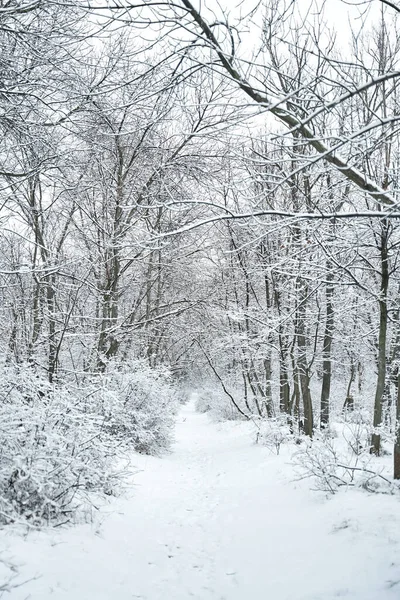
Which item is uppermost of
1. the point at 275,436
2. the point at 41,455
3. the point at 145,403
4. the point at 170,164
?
the point at 170,164

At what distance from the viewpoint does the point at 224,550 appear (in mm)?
4363

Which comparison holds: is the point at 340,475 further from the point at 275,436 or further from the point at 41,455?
the point at 41,455

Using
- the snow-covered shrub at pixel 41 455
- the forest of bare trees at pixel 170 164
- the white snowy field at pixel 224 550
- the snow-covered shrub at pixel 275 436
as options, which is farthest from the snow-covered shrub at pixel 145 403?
the snow-covered shrub at pixel 41 455

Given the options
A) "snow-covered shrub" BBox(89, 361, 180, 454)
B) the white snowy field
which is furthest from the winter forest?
"snow-covered shrub" BBox(89, 361, 180, 454)

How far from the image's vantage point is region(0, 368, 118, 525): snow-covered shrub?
3.69 metres

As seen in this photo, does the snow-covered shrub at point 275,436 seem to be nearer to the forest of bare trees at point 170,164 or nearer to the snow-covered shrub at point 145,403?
the forest of bare trees at point 170,164

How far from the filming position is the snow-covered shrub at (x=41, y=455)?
3.69m

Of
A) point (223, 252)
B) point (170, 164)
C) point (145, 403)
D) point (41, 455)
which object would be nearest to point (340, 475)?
point (223, 252)

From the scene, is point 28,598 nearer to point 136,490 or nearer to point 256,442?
point 136,490

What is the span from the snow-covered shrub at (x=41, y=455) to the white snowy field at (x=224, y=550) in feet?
0.96

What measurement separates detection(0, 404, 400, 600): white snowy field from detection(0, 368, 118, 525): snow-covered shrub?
0.29 meters

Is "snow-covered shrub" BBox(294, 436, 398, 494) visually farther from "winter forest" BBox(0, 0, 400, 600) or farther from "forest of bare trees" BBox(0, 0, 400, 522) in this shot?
"forest of bare trees" BBox(0, 0, 400, 522)

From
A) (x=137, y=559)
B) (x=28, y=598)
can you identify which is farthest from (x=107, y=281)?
(x=28, y=598)

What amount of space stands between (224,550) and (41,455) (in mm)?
2269
